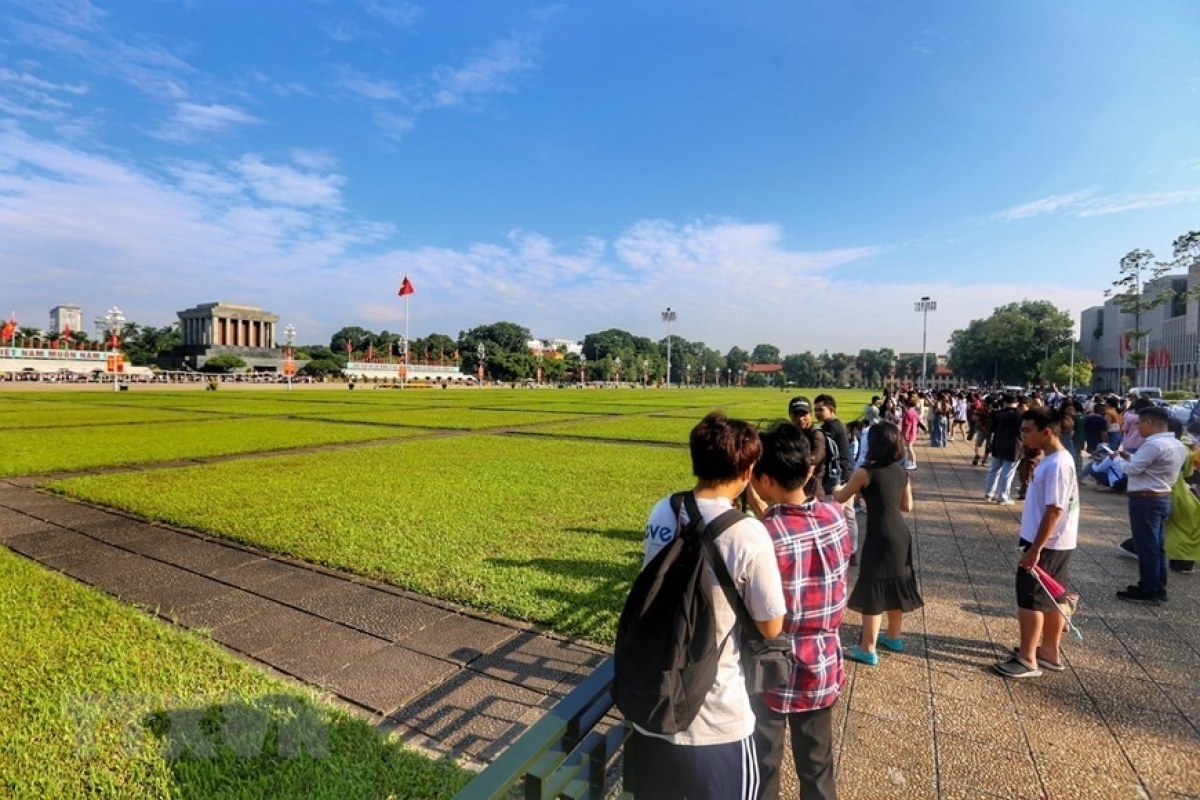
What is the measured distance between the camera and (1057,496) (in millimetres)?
3830

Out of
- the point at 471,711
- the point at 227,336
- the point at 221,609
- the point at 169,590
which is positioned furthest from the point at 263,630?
the point at 227,336

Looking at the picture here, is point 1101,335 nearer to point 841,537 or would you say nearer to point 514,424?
point 514,424

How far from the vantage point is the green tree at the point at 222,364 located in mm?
80188

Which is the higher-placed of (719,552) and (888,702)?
(719,552)

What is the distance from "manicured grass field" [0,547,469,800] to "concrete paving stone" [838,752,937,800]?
193 cm

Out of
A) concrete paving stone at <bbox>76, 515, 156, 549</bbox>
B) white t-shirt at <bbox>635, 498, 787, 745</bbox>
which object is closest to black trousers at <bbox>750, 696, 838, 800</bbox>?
white t-shirt at <bbox>635, 498, 787, 745</bbox>

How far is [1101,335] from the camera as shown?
92.8 m

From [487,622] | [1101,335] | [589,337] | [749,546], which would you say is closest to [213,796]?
[487,622]

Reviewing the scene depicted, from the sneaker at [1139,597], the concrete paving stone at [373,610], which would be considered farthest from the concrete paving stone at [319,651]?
the sneaker at [1139,597]

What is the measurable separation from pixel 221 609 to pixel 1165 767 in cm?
646

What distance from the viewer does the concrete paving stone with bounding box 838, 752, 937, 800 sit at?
290cm

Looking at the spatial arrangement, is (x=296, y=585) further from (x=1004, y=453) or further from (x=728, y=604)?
(x=1004, y=453)

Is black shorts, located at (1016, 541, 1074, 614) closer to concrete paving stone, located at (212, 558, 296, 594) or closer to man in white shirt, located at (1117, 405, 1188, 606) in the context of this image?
man in white shirt, located at (1117, 405, 1188, 606)

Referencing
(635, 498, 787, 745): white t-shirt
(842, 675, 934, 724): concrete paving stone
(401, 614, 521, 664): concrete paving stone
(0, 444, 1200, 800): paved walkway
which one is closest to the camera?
(635, 498, 787, 745): white t-shirt
